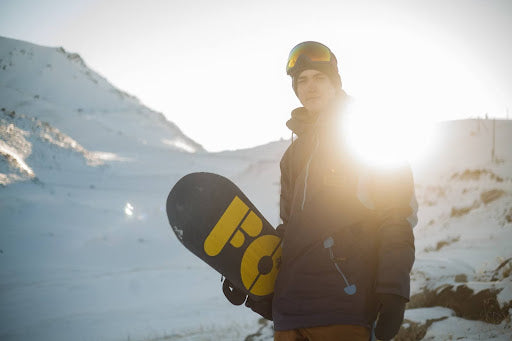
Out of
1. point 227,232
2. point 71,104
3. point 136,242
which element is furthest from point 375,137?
point 71,104

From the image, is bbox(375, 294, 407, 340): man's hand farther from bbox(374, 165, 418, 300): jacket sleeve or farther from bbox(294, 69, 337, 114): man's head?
bbox(294, 69, 337, 114): man's head

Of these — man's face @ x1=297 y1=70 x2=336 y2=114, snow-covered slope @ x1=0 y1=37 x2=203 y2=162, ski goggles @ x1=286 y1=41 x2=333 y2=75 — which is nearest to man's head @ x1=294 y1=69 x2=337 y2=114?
man's face @ x1=297 y1=70 x2=336 y2=114

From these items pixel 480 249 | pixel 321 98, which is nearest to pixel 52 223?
pixel 321 98

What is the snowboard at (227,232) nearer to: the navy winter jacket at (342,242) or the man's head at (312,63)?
the navy winter jacket at (342,242)

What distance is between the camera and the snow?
5.75 meters

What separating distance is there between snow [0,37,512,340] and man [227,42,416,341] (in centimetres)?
121

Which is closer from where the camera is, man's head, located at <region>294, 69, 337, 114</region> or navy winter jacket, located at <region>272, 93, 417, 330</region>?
navy winter jacket, located at <region>272, 93, 417, 330</region>

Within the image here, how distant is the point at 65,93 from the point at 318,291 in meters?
40.1

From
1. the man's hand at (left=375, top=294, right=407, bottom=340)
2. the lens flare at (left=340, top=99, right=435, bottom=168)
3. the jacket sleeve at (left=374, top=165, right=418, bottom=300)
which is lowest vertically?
the man's hand at (left=375, top=294, right=407, bottom=340)

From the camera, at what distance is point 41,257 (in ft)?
31.3

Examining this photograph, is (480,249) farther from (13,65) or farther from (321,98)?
(13,65)

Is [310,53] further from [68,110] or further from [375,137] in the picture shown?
[68,110]

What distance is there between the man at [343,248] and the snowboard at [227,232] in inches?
12.0

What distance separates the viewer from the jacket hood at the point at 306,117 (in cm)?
217
